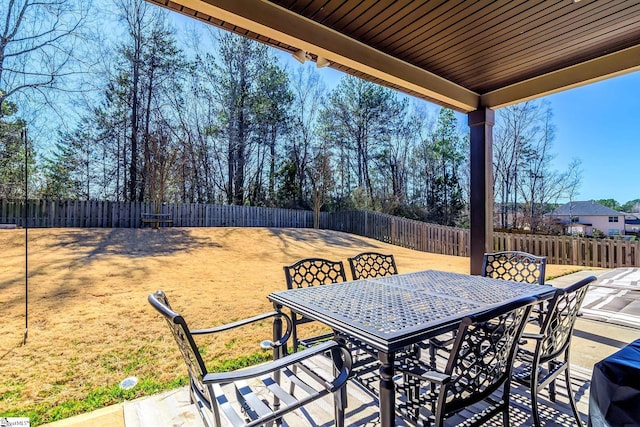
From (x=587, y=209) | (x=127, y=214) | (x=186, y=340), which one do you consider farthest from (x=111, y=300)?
(x=587, y=209)

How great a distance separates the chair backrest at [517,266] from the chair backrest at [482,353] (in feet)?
4.56

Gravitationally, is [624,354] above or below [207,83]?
below

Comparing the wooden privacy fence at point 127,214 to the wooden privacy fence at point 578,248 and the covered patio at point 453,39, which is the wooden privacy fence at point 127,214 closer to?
the covered patio at point 453,39

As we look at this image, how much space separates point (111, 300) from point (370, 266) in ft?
10.6

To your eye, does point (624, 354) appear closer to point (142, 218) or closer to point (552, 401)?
point (552, 401)

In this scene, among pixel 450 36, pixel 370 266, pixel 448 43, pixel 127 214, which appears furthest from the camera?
pixel 127 214

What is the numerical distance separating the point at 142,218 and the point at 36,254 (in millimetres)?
3700

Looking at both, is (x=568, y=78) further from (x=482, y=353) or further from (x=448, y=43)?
(x=482, y=353)

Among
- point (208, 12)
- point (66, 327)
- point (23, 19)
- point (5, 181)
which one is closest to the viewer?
point (208, 12)

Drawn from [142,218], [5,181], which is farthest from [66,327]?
[142,218]

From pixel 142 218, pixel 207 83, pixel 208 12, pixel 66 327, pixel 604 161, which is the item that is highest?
pixel 207 83

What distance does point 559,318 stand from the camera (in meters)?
1.50

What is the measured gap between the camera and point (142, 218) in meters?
9.02

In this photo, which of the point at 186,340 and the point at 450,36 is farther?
the point at 450,36
